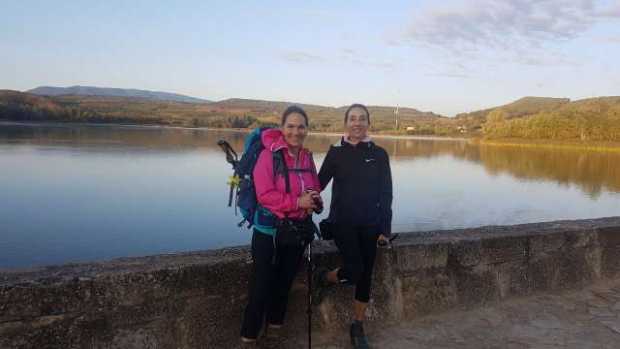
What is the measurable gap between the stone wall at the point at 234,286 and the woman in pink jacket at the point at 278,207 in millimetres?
265

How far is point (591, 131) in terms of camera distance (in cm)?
6325

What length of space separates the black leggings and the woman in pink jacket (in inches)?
11.9

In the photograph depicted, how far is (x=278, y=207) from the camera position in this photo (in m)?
2.46

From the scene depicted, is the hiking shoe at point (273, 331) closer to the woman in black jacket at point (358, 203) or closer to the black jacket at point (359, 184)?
the woman in black jacket at point (358, 203)

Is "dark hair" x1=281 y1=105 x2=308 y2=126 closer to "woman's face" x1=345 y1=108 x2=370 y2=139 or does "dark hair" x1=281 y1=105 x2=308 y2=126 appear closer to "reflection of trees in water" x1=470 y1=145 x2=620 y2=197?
"woman's face" x1=345 y1=108 x2=370 y2=139

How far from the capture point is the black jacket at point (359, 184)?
2.84 m

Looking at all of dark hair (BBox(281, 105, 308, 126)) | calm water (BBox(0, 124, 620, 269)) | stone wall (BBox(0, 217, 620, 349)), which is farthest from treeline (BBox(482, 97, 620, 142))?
dark hair (BBox(281, 105, 308, 126))

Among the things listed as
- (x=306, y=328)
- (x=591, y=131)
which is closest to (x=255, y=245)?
(x=306, y=328)

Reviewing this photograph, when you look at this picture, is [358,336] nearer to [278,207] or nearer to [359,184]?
[359,184]

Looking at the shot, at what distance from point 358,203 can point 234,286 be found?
0.85 m

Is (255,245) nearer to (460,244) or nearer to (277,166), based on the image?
(277,166)

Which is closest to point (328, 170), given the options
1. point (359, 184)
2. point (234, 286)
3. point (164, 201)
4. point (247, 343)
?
point (359, 184)

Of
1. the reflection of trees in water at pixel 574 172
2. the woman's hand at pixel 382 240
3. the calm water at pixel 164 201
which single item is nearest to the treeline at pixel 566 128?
the reflection of trees in water at pixel 574 172

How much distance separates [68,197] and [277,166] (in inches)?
559
